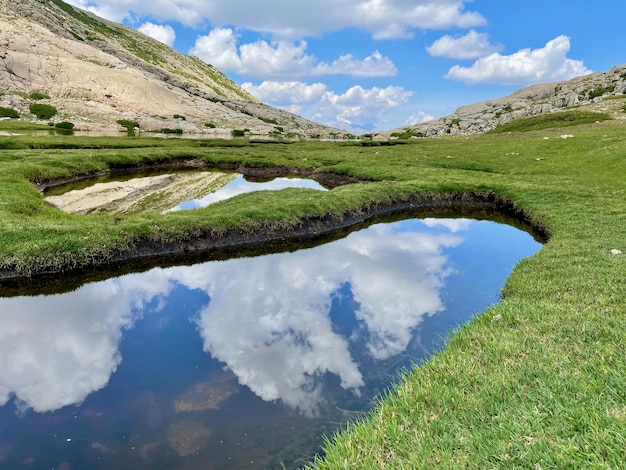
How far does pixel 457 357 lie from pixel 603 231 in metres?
20.4

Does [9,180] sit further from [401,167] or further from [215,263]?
[401,167]

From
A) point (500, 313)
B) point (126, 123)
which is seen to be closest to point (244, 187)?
point (500, 313)

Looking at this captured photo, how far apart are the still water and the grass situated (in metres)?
2.41

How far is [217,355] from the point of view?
46.2 feet

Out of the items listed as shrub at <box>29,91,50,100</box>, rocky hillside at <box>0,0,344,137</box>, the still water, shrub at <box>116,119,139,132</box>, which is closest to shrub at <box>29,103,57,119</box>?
rocky hillside at <box>0,0,344,137</box>

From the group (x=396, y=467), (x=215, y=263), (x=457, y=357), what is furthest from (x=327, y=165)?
(x=396, y=467)

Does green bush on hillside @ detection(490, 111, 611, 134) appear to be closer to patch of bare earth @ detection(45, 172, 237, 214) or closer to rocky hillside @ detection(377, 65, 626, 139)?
rocky hillside @ detection(377, 65, 626, 139)

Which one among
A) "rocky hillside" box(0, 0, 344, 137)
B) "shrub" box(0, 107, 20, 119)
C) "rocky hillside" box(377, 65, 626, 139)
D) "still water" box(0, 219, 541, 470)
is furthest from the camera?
"rocky hillside" box(377, 65, 626, 139)

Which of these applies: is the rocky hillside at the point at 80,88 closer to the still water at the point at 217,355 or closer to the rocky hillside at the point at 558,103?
the rocky hillside at the point at 558,103

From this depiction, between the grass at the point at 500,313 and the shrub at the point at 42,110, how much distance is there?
9783 cm

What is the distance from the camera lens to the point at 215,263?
23906 mm

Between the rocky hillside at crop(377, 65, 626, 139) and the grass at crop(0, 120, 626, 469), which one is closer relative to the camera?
the grass at crop(0, 120, 626, 469)

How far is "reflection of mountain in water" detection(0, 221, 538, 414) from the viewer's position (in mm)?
12469

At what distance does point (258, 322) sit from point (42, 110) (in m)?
151
